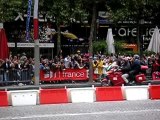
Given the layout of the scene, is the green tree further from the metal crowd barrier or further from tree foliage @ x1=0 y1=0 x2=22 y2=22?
the metal crowd barrier

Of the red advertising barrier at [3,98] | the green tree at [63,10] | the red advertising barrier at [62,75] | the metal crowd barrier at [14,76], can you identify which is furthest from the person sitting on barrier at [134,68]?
the green tree at [63,10]

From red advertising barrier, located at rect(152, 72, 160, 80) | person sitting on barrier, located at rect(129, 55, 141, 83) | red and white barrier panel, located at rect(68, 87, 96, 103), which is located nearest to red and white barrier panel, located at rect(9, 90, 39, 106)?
red and white barrier panel, located at rect(68, 87, 96, 103)

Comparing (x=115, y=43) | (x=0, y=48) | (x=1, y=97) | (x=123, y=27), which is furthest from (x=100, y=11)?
(x=1, y=97)

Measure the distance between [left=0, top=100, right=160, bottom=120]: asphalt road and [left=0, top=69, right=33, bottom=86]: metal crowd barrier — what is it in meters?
9.30

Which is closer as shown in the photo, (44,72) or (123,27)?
(44,72)

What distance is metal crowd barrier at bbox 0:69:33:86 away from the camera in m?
25.9

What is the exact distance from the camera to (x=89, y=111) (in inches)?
582

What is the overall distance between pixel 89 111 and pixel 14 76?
12037 mm

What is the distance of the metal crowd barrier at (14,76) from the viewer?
25.9 metres

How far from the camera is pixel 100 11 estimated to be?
41031mm

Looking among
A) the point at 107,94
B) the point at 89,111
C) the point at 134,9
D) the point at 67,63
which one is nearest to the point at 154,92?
the point at 107,94

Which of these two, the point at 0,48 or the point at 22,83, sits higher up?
the point at 0,48

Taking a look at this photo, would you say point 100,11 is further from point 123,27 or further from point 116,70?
point 116,70

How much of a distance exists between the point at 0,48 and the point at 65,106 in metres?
11.4
